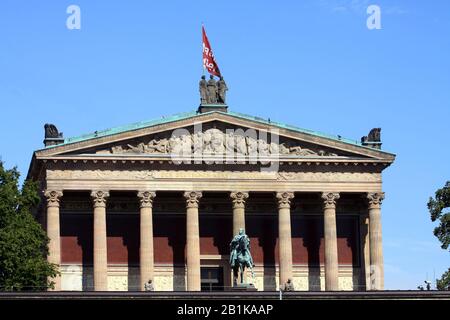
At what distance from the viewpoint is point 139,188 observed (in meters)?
103

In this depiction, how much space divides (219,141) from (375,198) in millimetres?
13224

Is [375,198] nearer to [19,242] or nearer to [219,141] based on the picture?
[219,141]

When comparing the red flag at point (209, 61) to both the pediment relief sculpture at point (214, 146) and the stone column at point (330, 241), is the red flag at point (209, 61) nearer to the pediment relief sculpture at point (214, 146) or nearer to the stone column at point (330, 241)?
the pediment relief sculpture at point (214, 146)

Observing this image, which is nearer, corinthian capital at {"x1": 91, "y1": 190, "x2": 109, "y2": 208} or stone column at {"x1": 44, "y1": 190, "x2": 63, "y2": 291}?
stone column at {"x1": 44, "y1": 190, "x2": 63, "y2": 291}

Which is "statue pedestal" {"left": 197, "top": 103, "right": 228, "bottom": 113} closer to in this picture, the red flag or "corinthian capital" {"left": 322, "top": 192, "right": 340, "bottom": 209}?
the red flag

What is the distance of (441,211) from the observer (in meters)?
101

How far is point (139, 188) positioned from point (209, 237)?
7586mm

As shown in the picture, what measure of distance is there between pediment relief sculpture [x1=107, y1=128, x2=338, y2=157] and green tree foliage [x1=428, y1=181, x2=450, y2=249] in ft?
29.7

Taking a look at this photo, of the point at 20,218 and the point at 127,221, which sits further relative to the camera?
the point at 127,221

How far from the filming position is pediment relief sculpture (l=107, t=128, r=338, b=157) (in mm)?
103188

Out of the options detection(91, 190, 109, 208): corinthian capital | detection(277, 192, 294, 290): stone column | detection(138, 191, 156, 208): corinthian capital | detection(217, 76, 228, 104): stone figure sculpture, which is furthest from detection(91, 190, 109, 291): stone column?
detection(277, 192, 294, 290): stone column
